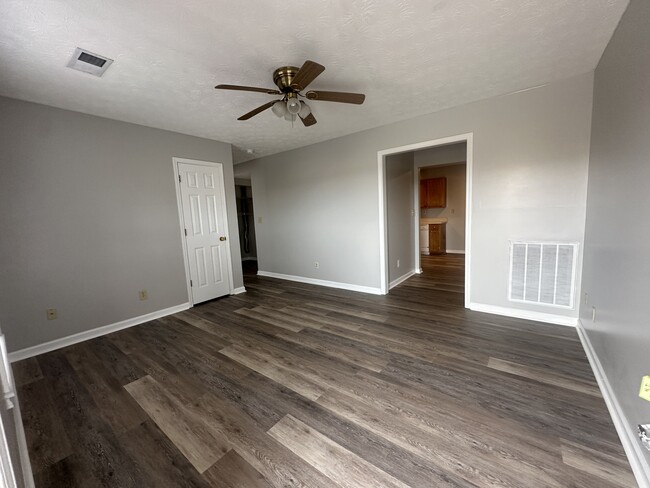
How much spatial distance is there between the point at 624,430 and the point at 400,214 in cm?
342

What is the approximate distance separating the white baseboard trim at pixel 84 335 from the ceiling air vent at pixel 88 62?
2.62 meters

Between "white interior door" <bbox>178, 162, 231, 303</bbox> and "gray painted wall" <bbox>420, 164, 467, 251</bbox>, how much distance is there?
5.41 m

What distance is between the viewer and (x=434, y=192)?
23.0 feet

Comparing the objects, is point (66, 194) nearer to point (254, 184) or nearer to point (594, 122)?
point (254, 184)

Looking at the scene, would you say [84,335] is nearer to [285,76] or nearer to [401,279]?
[285,76]

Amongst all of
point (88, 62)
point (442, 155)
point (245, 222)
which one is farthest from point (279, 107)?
point (245, 222)

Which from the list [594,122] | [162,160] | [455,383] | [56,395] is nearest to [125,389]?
[56,395]

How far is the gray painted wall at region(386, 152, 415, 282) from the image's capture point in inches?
160

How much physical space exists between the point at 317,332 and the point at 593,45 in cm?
A: 338

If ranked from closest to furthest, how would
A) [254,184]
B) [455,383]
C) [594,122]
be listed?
1. [455,383]
2. [594,122]
3. [254,184]

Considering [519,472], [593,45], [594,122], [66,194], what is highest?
[593,45]

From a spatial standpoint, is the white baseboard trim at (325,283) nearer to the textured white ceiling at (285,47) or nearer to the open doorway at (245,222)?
the open doorway at (245,222)

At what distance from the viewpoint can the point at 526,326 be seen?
267 centimetres

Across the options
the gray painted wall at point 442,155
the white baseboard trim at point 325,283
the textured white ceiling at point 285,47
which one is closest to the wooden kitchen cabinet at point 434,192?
the gray painted wall at point 442,155
